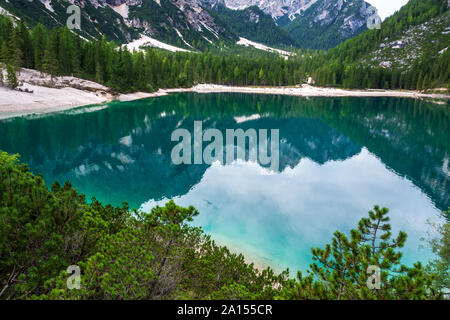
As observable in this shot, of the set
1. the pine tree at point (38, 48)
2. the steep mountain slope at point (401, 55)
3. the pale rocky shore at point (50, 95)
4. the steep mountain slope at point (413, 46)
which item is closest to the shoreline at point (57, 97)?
the pale rocky shore at point (50, 95)

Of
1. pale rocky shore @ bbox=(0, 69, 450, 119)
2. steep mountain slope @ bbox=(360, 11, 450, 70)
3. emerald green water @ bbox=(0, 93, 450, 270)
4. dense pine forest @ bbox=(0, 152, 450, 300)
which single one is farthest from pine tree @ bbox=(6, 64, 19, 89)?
steep mountain slope @ bbox=(360, 11, 450, 70)

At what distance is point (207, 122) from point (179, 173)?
2978 cm

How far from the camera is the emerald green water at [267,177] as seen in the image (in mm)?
17750

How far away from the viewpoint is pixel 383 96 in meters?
125

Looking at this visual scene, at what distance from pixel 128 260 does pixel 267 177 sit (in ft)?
72.8

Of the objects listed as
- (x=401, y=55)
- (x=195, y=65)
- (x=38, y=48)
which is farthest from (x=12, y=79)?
(x=401, y=55)

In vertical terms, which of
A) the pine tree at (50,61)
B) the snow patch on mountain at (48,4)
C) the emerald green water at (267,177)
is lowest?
the emerald green water at (267,177)

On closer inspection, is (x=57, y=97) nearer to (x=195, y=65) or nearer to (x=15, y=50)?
(x=15, y=50)

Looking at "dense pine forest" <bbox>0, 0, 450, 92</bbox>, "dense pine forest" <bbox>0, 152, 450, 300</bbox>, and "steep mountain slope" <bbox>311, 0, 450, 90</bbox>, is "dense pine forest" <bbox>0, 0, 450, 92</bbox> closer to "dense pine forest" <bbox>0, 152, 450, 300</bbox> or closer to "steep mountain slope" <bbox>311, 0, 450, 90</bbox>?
"steep mountain slope" <bbox>311, 0, 450, 90</bbox>

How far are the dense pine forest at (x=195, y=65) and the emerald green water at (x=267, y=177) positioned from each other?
30.4 metres

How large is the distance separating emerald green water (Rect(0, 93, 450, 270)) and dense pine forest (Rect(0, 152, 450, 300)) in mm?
7811

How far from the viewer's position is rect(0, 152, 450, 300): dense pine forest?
5430mm

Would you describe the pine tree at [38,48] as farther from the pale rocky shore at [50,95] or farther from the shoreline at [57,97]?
the shoreline at [57,97]
